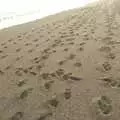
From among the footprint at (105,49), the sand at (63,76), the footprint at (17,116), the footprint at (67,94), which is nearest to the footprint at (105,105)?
the sand at (63,76)

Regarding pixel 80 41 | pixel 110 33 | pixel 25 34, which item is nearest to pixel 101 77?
pixel 80 41

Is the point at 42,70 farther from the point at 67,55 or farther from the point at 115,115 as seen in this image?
the point at 115,115

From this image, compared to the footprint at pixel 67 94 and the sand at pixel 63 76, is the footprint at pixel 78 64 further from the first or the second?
the footprint at pixel 67 94

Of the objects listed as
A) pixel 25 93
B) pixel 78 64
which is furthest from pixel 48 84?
pixel 78 64

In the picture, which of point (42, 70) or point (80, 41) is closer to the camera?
point (42, 70)

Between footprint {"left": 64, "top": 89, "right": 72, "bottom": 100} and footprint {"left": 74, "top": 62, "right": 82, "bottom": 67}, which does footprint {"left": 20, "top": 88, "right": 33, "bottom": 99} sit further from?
footprint {"left": 74, "top": 62, "right": 82, "bottom": 67}

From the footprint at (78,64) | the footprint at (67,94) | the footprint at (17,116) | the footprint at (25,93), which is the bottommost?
the footprint at (17,116)

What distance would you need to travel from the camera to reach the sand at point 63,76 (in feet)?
16.3

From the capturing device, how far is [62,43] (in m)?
8.80

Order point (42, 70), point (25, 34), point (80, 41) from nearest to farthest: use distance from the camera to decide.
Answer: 1. point (42, 70)
2. point (80, 41)
3. point (25, 34)

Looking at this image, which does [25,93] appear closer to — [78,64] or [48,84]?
[48,84]

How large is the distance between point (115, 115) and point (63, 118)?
976 millimetres

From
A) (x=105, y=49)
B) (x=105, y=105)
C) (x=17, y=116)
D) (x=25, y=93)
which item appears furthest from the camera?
(x=105, y=49)

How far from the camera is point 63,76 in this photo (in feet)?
20.6
